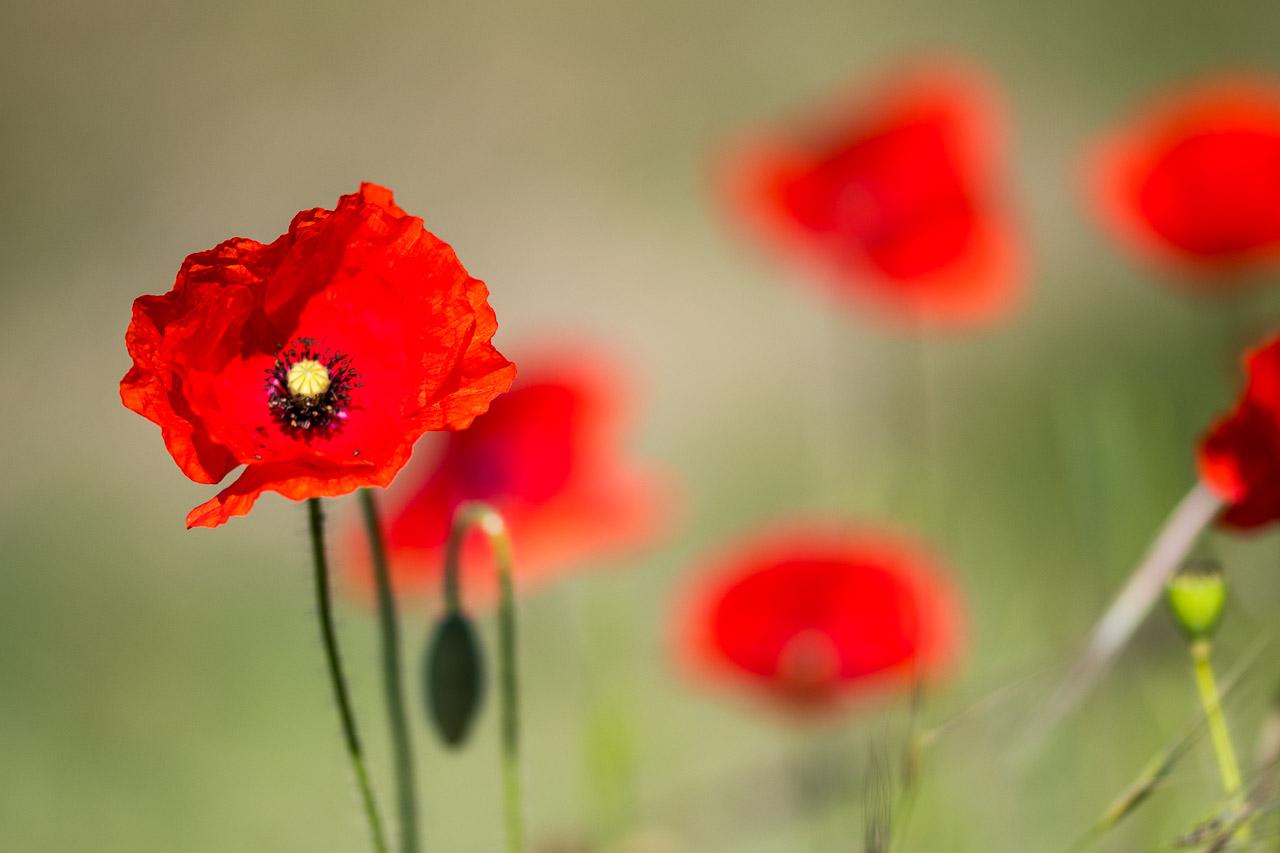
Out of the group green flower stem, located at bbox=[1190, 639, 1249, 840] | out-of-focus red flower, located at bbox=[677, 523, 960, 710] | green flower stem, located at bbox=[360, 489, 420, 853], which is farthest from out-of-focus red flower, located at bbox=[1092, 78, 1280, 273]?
green flower stem, located at bbox=[360, 489, 420, 853]

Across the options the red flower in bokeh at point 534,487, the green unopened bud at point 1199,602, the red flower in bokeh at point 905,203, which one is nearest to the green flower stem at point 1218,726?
the green unopened bud at point 1199,602

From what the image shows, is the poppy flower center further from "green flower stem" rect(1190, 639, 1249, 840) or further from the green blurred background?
"green flower stem" rect(1190, 639, 1249, 840)

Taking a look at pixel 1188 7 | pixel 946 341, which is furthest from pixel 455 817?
pixel 1188 7

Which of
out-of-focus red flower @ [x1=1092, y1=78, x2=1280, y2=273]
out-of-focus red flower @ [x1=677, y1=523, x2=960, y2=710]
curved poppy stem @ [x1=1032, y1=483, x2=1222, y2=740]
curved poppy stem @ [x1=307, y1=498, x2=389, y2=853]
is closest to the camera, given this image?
curved poppy stem @ [x1=307, y1=498, x2=389, y2=853]

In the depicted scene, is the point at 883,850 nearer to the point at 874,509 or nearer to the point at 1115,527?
the point at 1115,527

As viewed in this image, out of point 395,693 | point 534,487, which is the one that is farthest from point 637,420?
point 395,693

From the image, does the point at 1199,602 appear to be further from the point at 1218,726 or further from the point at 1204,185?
the point at 1204,185
